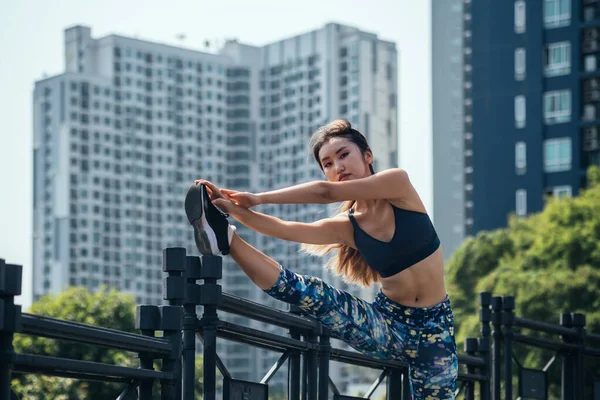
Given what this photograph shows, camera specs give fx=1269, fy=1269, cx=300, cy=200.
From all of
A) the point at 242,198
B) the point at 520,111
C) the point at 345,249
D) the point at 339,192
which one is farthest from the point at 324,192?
the point at 520,111

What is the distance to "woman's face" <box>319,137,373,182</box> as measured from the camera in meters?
5.45

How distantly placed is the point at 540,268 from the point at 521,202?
79.9 ft

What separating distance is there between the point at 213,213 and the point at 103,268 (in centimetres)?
12225

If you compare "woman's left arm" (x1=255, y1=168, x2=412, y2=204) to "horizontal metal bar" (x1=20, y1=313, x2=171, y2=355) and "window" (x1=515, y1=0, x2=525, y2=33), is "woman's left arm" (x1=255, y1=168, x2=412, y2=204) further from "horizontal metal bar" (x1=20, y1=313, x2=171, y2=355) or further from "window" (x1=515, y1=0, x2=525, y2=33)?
"window" (x1=515, y1=0, x2=525, y2=33)

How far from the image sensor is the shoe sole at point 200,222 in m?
4.77

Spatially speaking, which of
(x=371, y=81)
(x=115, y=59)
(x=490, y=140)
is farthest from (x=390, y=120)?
(x=490, y=140)

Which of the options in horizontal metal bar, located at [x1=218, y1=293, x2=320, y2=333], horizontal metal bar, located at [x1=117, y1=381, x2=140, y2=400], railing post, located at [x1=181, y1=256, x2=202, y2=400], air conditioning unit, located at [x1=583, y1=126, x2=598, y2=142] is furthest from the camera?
air conditioning unit, located at [x1=583, y1=126, x2=598, y2=142]

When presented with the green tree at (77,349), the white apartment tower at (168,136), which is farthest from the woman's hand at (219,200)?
the white apartment tower at (168,136)

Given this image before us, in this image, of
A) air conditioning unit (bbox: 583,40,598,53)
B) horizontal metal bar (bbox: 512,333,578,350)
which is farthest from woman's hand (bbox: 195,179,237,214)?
air conditioning unit (bbox: 583,40,598,53)

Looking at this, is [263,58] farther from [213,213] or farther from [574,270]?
[213,213]

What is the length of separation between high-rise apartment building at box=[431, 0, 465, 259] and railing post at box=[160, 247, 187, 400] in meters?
90.5

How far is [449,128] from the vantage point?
324 feet

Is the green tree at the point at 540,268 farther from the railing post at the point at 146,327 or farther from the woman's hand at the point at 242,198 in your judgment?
the railing post at the point at 146,327

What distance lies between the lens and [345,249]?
5.62 metres
